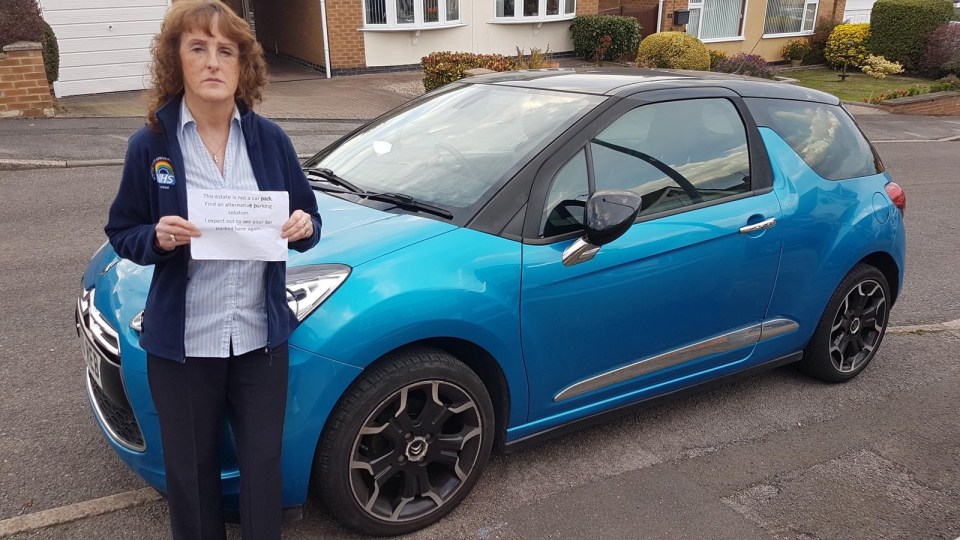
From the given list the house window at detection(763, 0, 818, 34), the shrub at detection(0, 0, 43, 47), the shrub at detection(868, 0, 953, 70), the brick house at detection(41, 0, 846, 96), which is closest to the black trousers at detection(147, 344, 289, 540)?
the shrub at detection(0, 0, 43, 47)

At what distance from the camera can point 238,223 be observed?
2035mm

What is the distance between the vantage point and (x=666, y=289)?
10.9ft

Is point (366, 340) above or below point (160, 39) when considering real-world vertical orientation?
below

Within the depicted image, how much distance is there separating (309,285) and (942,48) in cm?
2416

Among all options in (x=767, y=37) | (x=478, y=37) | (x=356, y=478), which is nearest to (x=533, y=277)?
(x=356, y=478)

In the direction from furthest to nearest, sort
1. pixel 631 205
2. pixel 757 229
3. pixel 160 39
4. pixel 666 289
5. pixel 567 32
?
pixel 567 32 → pixel 757 229 → pixel 666 289 → pixel 631 205 → pixel 160 39

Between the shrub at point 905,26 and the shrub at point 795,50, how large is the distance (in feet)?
5.76

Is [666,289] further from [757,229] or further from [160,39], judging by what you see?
[160,39]

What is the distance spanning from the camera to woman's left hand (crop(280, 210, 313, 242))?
2.12 meters

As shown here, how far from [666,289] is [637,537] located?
1.02 metres

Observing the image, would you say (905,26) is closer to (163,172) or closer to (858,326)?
(858,326)

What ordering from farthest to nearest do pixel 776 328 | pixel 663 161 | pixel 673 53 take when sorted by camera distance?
1. pixel 673 53
2. pixel 776 328
3. pixel 663 161

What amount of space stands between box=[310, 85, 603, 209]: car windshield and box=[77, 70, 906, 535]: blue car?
13 millimetres

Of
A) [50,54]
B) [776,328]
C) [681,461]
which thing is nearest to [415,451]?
[681,461]
